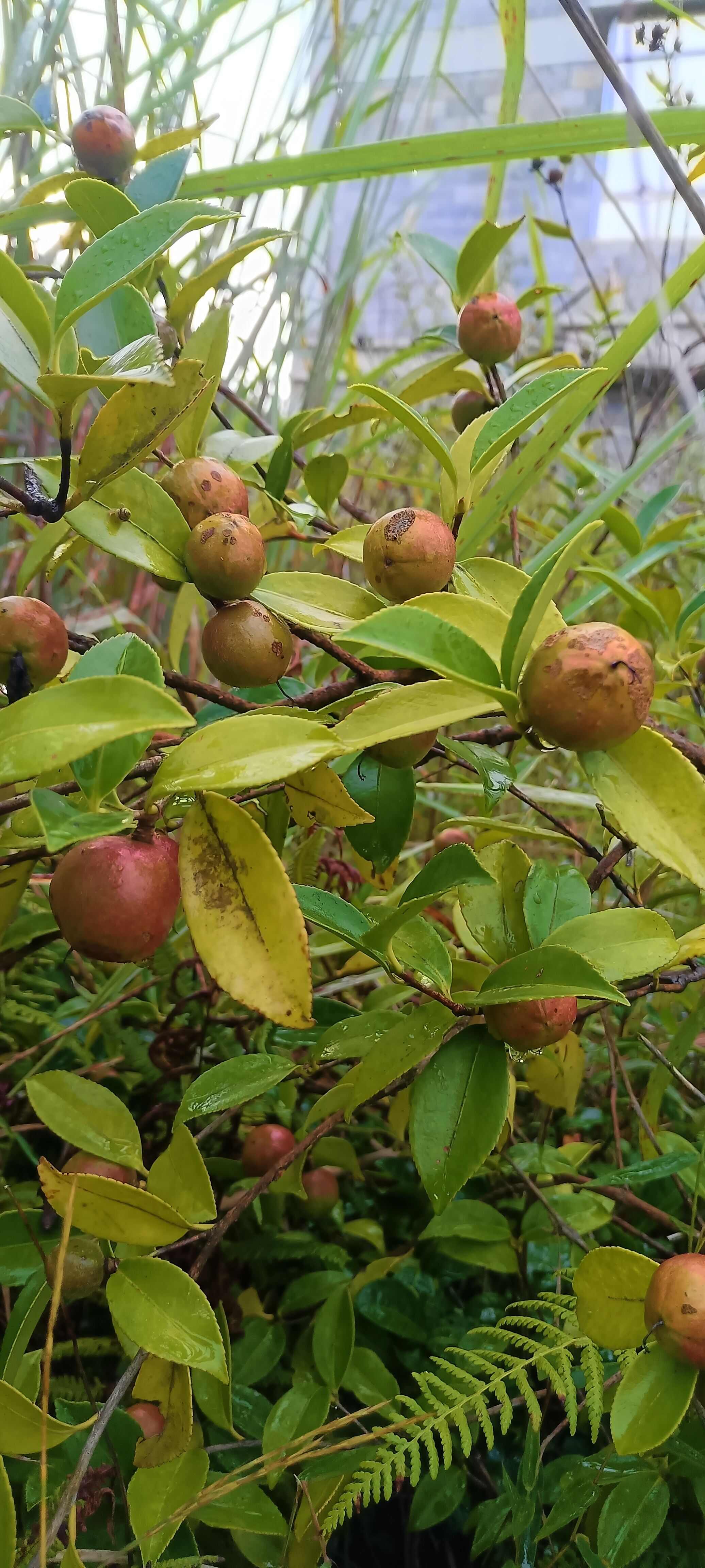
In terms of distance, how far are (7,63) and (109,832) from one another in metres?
0.98

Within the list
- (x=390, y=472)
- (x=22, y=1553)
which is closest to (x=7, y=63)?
(x=390, y=472)

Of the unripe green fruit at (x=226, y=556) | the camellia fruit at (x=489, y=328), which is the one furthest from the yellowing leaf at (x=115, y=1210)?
the camellia fruit at (x=489, y=328)

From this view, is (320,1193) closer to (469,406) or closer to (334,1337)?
(334,1337)

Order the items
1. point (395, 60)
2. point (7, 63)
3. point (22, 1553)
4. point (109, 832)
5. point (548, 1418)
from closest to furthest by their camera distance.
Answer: point (109, 832) → point (22, 1553) → point (548, 1418) → point (7, 63) → point (395, 60)

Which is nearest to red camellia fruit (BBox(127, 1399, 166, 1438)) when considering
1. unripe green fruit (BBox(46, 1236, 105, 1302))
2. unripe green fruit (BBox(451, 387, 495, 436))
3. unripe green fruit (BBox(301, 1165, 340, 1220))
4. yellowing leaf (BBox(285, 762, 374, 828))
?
unripe green fruit (BBox(46, 1236, 105, 1302))

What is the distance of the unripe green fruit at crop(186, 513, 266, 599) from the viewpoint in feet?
1.15

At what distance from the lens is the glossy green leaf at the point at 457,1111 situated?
1.20ft

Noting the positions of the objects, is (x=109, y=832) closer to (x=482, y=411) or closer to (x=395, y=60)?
(x=482, y=411)

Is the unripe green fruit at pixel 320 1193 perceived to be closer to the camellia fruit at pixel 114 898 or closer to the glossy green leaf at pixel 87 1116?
the glossy green leaf at pixel 87 1116

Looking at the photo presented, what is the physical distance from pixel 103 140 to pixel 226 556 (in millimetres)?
377

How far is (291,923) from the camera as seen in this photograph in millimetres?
292

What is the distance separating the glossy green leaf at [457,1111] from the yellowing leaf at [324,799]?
11 cm

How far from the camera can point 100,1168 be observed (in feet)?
1.56

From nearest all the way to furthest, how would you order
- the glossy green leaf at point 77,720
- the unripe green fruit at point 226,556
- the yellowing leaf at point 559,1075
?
1. the glossy green leaf at point 77,720
2. the unripe green fruit at point 226,556
3. the yellowing leaf at point 559,1075
